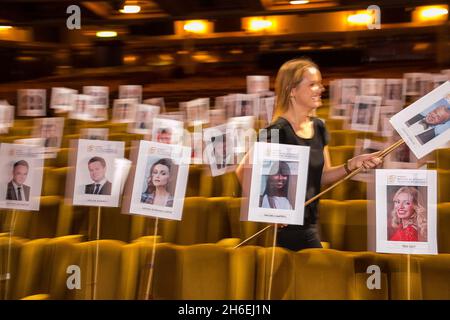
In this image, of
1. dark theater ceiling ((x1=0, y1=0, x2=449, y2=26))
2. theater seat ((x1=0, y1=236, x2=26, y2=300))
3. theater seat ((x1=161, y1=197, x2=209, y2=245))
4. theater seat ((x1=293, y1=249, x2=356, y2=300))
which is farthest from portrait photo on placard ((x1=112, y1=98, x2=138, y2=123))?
theater seat ((x1=293, y1=249, x2=356, y2=300))

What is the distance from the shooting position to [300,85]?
2.97 feet

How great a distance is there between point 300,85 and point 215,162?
0.24 m

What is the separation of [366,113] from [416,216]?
1.48 ft

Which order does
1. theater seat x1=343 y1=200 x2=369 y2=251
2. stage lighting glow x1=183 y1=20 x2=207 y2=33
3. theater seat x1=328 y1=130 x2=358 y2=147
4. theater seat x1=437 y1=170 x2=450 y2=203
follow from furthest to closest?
theater seat x1=328 y1=130 x2=358 y2=147
stage lighting glow x1=183 y1=20 x2=207 y2=33
theater seat x1=437 y1=170 x2=450 y2=203
theater seat x1=343 y1=200 x2=369 y2=251

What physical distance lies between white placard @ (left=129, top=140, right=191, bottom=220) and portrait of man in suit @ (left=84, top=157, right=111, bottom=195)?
0.09 meters

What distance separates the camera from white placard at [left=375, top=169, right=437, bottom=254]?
0.81 metres

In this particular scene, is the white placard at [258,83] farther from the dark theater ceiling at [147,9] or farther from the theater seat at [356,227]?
the theater seat at [356,227]

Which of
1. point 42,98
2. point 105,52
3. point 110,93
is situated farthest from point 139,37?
point 42,98

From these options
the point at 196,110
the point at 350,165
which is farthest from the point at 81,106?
the point at 350,165

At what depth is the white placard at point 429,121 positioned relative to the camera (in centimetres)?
82

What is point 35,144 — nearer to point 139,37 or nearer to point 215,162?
point 215,162

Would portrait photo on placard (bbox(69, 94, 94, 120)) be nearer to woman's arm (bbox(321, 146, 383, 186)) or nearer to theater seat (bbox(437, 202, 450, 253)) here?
woman's arm (bbox(321, 146, 383, 186))

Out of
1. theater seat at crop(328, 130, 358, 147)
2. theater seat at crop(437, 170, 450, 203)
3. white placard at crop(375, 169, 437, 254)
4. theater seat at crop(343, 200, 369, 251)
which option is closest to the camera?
white placard at crop(375, 169, 437, 254)

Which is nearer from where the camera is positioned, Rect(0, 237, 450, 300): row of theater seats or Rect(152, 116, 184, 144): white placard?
Rect(0, 237, 450, 300): row of theater seats
